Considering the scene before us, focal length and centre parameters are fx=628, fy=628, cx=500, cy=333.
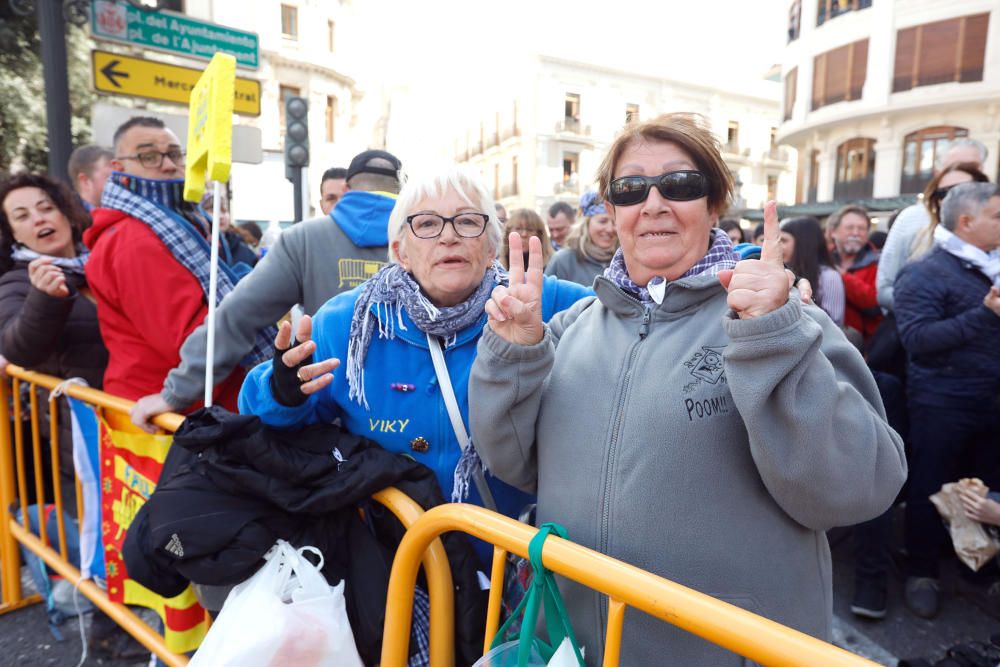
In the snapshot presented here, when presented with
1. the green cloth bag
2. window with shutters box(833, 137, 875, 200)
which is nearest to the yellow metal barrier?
the green cloth bag

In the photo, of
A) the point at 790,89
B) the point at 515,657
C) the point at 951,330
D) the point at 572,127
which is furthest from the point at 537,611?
the point at 572,127

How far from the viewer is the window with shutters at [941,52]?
21578 millimetres

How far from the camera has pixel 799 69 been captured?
26.7 m

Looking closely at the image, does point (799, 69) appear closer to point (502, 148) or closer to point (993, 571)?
point (502, 148)

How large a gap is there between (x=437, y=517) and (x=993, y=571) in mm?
3415

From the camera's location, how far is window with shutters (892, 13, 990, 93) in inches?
850

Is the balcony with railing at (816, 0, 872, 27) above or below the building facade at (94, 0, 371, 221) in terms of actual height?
above

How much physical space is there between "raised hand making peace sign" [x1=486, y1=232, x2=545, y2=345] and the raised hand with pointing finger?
483 mm

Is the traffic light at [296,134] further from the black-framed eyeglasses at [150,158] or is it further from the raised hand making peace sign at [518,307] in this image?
the raised hand making peace sign at [518,307]

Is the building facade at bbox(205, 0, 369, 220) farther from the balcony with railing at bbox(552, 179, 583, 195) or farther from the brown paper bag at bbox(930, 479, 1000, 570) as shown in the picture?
the brown paper bag at bbox(930, 479, 1000, 570)

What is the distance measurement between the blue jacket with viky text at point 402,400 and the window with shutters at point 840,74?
92.4ft

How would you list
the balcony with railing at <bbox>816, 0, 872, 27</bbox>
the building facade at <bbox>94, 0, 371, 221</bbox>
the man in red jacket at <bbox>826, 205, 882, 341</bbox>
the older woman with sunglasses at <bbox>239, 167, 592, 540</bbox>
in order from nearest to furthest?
the older woman with sunglasses at <bbox>239, 167, 592, 540</bbox>, the man in red jacket at <bbox>826, 205, 882, 341</bbox>, the balcony with railing at <bbox>816, 0, 872, 27</bbox>, the building facade at <bbox>94, 0, 371, 221</bbox>

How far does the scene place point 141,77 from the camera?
5664 millimetres

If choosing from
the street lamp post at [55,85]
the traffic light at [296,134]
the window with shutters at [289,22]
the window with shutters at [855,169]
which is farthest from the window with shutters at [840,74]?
the street lamp post at [55,85]
